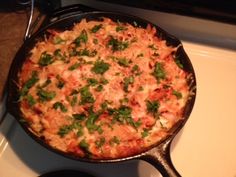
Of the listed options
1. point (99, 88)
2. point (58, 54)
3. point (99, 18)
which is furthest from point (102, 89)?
point (99, 18)

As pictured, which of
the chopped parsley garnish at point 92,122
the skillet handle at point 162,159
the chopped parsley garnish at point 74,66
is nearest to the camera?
the skillet handle at point 162,159

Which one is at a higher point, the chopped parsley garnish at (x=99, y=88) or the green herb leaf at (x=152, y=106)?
the chopped parsley garnish at (x=99, y=88)

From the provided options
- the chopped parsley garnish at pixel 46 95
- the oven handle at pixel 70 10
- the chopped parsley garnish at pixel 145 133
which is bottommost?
the chopped parsley garnish at pixel 145 133

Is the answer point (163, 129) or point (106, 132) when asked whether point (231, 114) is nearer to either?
point (163, 129)

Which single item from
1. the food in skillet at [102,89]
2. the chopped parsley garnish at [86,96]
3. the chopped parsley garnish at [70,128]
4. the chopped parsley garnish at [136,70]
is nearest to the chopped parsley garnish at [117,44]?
the food in skillet at [102,89]

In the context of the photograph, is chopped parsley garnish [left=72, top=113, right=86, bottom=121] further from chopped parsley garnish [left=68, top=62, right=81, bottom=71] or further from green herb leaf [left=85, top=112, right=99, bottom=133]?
chopped parsley garnish [left=68, top=62, right=81, bottom=71]

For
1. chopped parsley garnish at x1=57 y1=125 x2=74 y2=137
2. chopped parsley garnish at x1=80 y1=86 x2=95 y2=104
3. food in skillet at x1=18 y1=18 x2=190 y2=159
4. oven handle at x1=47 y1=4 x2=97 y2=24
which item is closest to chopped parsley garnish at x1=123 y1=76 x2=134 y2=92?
food in skillet at x1=18 y1=18 x2=190 y2=159

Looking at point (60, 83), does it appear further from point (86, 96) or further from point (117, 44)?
point (117, 44)

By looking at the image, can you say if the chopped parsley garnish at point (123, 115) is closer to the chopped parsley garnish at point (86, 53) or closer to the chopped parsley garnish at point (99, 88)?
the chopped parsley garnish at point (99, 88)
